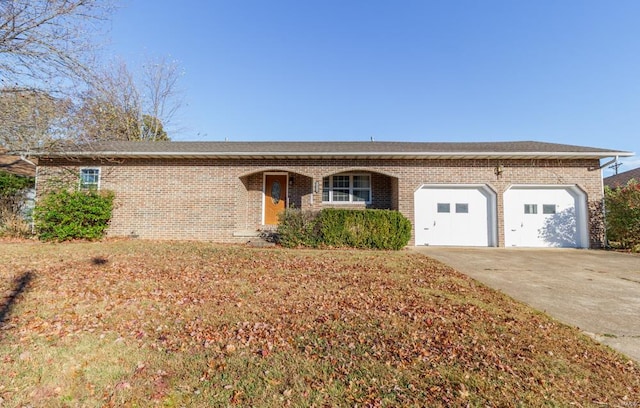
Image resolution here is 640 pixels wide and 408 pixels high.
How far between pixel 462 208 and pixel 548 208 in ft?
10.1

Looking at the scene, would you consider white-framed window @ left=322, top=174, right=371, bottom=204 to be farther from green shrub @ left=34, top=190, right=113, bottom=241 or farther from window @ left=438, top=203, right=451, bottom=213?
green shrub @ left=34, top=190, right=113, bottom=241

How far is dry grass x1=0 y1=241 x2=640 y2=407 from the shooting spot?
7.16ft

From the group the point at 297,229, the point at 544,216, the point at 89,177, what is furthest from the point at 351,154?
the point at 89,177

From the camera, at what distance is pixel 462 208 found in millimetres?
10961

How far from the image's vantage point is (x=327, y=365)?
8.41ft

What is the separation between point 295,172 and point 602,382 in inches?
384

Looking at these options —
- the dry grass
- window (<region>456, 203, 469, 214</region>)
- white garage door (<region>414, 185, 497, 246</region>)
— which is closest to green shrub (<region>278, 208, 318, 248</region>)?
white garage door (<region>414, 185, 497, 246</region>)

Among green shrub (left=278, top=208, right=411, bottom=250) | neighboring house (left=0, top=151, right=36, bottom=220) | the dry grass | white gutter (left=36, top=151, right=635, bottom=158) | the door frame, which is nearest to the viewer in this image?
the dry grass

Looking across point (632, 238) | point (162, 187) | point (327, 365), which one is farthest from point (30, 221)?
point (632, 238)

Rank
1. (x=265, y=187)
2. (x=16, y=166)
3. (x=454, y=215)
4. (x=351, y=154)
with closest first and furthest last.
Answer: (x=351, y=154)
(x=454, y=215)
(x=265, y=187)
(x=16, y=166)

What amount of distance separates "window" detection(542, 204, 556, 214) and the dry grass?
25.9 feet

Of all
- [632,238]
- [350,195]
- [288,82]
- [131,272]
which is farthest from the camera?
[288,82]

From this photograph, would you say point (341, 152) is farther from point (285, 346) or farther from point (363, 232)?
point (285, 346)

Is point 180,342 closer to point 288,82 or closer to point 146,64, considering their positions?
point 288,82
